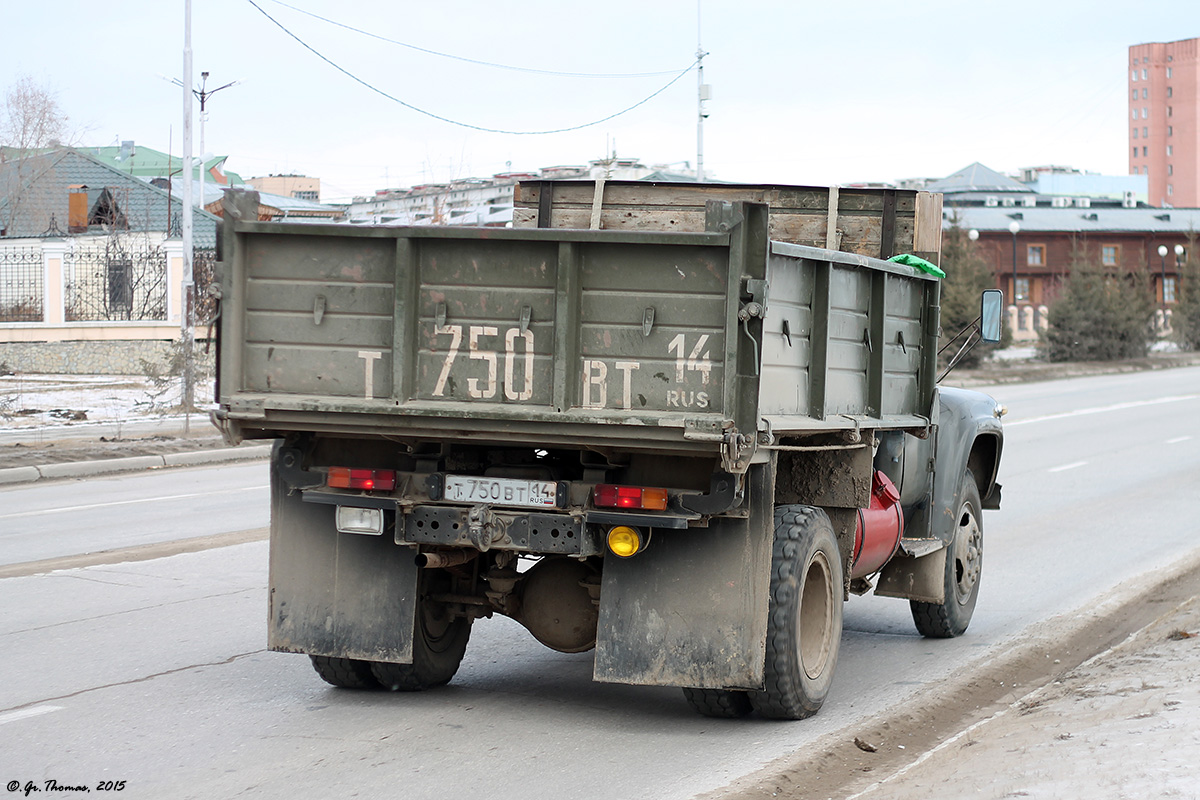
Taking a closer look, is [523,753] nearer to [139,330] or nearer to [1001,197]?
[139,330]

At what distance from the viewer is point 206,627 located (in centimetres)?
771

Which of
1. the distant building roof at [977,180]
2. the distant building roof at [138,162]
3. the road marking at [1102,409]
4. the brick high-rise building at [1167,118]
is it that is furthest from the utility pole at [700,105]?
the brick high-rise building at [1167,118]

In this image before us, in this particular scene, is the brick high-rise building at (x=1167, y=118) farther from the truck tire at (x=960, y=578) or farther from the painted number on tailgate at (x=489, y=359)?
the painted number on tailgate at (x=489, y=359)

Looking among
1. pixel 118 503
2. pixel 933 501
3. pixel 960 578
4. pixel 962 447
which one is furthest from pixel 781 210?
A: pixel 118 503

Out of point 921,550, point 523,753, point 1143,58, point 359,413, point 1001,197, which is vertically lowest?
point 523,753

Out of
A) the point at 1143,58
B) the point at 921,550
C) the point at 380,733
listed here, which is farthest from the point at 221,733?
the point at 1143,58

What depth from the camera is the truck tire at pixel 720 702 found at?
229 inches

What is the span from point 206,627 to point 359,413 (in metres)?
3.02

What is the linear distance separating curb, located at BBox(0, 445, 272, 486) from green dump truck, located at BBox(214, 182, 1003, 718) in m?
11.5

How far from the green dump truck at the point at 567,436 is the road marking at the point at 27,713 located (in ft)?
3.31

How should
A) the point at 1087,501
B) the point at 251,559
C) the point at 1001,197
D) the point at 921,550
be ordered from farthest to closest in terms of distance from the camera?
the point at 1001,197 < the point at 1087,501 < the point at 251,559 < the point at 921,550

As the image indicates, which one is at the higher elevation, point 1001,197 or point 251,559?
point 1001,197

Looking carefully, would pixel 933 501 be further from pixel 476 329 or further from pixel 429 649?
pixel 476 329

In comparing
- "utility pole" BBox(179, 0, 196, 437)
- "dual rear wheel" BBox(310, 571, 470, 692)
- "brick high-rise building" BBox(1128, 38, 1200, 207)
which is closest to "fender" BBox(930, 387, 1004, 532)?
"dual rear wheel" BBox(310, 571, 470, 692)
